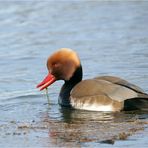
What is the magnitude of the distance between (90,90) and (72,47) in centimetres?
504

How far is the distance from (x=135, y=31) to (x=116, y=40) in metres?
0.98

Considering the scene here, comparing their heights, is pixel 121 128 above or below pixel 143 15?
above

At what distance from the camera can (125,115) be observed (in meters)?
11.1

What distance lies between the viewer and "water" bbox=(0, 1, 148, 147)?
970cm

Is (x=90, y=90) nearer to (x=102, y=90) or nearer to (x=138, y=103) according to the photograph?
(x=102, y=90)

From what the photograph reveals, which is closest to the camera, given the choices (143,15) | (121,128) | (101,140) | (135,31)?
(101,140)

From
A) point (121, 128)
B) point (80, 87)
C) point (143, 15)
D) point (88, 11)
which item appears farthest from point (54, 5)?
point (121, 128)

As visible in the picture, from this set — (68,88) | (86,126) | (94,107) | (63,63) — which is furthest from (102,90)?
(86,126)

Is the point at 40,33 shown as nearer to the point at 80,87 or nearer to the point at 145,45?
the point at 145,45

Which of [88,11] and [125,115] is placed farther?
[88,11]

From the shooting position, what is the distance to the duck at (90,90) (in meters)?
11.3

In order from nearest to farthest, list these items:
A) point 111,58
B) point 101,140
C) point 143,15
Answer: point 101,140 < point 111,58 < point 143,15

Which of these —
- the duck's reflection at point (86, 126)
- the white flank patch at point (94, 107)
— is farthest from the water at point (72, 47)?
the white flank patch at point (94, 107)

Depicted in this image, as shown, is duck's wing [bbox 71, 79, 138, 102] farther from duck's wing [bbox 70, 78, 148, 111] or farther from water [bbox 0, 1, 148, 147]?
water [bbox 0, 1, 148, 147]
